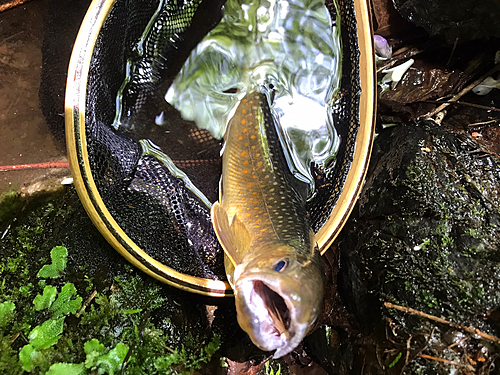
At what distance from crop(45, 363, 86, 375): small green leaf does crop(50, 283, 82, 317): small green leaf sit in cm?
31

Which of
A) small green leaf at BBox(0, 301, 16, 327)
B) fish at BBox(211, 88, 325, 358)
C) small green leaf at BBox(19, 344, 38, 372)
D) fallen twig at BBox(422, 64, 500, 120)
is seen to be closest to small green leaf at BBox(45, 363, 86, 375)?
small green leaf at BBox(19, 344, 38, 372)

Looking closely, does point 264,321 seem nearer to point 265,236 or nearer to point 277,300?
point 277,300

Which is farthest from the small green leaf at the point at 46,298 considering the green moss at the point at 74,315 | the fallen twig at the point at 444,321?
the fallen twig at the point at 444,321

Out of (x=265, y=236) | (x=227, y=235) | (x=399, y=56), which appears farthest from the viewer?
(x=399, y=56)

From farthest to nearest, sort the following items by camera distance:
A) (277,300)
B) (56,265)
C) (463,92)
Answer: (463,92) → (56,265) → (277,300)

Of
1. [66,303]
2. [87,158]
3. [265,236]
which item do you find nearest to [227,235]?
[265,236]

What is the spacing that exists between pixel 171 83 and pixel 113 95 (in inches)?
20.0

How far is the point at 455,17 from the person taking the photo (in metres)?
2.70

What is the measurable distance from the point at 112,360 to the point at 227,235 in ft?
3.24

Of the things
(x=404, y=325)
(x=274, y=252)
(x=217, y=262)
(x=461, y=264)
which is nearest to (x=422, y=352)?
(x=404, y=325)

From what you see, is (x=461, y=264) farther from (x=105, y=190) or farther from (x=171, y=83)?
(x=171, y=83)

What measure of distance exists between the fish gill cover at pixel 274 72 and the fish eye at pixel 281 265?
1.16m

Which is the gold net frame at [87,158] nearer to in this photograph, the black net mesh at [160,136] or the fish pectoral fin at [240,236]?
the black net mesh at [160,136]

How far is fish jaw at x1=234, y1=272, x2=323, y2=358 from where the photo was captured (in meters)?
1.31
